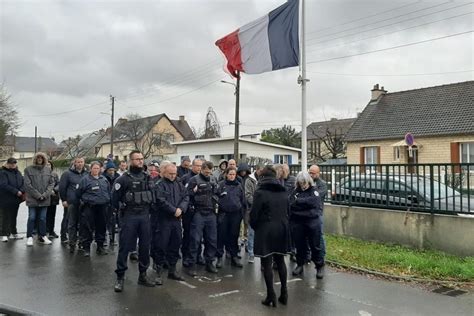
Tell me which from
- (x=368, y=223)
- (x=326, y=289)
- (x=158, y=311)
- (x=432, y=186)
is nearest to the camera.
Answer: (x=158, y=311)

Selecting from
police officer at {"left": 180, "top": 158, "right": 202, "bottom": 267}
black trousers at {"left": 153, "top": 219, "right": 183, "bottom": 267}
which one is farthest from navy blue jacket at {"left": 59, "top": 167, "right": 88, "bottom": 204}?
black trousers at {"left": 153, "top": 219, "right": 183, "bottom": 267}

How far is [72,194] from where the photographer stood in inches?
352

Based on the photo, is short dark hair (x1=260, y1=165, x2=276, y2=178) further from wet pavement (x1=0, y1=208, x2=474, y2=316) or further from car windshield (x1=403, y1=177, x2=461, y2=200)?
car windshield (x1=403, y1=177, x2=461, y2=200)

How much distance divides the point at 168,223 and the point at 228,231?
1.46 m

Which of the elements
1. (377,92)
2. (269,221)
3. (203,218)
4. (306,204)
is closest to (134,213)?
(203,218)

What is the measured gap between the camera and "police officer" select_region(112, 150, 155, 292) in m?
6.14

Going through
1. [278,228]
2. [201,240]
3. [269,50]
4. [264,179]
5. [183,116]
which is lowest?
[201,240]

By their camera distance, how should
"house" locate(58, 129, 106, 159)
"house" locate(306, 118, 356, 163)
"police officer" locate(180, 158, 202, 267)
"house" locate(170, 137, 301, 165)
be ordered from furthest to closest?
1. "house" locate(58, 129, 106, 159)
2. "house" locate(306, 118, 356, 163)
3. "house" locate(170, 137, 301, 165)
4. "police officer" locate(180, 158, 202, 267)

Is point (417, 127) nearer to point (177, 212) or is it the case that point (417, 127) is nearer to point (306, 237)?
point (306, 237)

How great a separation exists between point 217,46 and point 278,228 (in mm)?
7226

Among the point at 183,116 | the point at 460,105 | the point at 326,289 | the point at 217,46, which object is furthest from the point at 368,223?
the point at 183,116

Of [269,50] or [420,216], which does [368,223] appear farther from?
[269,50]

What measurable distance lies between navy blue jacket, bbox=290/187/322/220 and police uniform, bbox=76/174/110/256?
152 inches

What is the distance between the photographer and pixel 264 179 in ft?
18.9
